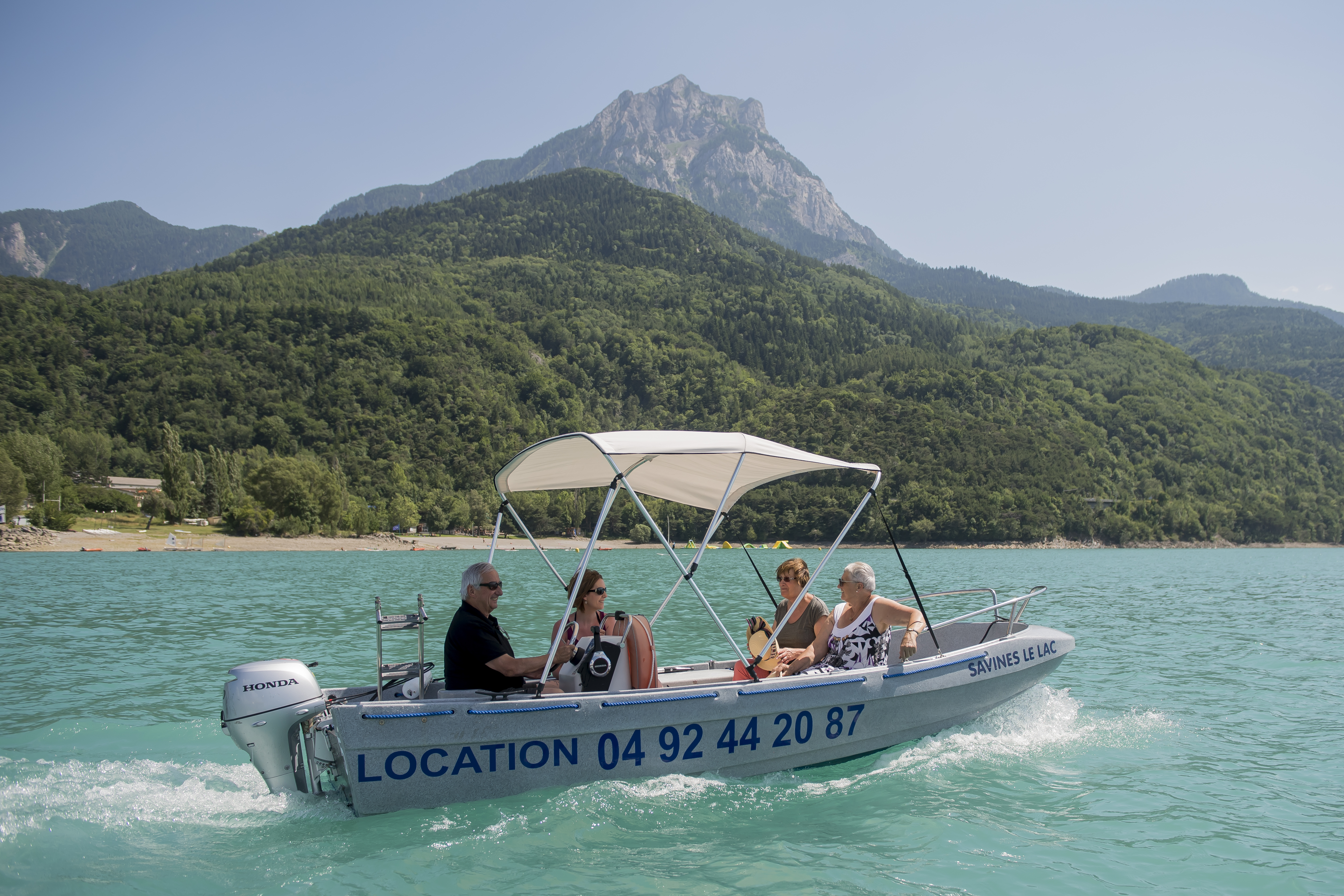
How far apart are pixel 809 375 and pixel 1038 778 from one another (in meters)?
144

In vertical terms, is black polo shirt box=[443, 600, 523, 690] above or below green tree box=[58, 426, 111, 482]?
below

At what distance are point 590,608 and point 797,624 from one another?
240 cm

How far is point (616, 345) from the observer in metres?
160

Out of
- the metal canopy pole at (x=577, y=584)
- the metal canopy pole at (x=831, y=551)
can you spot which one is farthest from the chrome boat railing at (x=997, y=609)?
the metal canopy pole at (x=577, y=584)

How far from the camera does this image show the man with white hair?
6.56m

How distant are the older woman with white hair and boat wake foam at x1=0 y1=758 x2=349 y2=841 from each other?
440 cm

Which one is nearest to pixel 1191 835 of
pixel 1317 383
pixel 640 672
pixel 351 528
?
pixel 640 672

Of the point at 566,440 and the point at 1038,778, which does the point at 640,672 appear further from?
the point at 1038,778

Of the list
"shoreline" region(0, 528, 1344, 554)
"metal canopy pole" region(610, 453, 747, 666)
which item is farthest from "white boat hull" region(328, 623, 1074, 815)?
"shoreline" region(0, 528, 1344, 554)

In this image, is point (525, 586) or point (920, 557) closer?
point (525, 586)

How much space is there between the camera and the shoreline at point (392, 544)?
63.3 m

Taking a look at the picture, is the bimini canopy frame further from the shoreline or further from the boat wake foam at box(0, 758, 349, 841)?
the shoreline

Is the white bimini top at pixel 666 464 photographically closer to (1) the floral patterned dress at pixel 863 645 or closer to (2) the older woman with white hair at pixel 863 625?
(2) the older woman with white hair at pixel 863 625

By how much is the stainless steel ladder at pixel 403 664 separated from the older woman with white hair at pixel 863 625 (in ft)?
11.3
